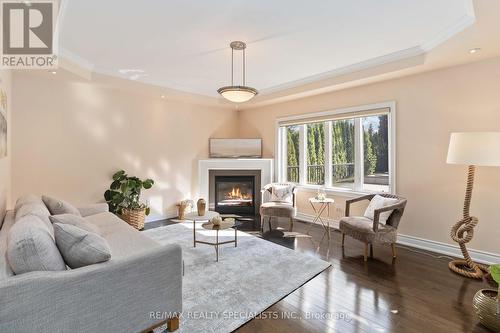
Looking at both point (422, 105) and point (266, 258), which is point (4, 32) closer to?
point (266, 258)

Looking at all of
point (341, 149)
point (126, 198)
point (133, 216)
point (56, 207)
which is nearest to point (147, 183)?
point (126, 198)

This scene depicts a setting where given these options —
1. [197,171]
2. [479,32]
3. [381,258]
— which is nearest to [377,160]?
[381,258]

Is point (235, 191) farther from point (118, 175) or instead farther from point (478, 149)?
point (478, 149)

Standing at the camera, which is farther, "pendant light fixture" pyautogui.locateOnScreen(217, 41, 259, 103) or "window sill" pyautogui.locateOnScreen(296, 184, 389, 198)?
"window sill" pyautogui.locateOnScreen(296, 184, 389, 198)

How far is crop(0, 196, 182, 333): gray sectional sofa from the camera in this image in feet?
4.46

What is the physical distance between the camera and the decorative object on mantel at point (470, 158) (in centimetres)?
273

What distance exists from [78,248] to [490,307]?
120 inches

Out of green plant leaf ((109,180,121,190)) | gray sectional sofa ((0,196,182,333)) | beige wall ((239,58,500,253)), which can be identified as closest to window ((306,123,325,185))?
beige wall ((239,58,500,253))

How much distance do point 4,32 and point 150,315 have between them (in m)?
3.19

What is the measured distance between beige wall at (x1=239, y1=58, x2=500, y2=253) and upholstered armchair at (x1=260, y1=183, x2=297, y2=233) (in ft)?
5.81

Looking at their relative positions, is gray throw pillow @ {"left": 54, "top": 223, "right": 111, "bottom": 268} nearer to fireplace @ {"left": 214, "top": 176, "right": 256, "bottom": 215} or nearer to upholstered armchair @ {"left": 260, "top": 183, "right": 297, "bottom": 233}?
upholstered armchair @ {"left": 260, "top": 183, "right": 297, "bottom": 233}

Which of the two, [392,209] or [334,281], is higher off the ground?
[392,209]

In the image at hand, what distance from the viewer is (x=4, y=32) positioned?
2.66 metres

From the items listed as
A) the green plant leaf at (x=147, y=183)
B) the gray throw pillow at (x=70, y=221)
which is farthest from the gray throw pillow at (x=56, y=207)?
the green plant leaf at (x=147, y=183)
